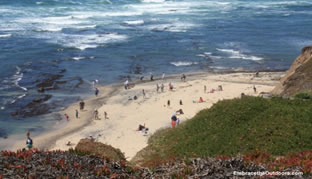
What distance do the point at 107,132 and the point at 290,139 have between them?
586 inches

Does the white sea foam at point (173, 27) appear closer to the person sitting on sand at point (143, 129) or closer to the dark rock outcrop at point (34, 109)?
the dark rock outcrop at point (34, 109)

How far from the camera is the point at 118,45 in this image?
58.1 meters

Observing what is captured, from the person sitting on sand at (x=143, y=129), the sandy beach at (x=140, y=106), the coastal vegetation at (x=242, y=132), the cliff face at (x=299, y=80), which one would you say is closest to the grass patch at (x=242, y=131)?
the coastal vegetation at (x=242, y=132)

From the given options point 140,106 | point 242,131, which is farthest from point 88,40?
point 242,131

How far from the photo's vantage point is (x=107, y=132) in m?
28.0

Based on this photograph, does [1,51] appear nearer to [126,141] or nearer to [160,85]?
[160,85]

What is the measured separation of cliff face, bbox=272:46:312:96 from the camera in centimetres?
2678

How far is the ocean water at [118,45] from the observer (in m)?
39.4

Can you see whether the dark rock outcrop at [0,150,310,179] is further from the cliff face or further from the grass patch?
the cliff face

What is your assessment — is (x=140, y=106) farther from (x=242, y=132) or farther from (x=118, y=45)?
(x=118, y=45)

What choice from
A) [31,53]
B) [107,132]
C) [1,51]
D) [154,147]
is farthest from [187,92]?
[1,51]

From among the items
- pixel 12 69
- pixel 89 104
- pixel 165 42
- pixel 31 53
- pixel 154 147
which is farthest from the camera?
pixel 165 42

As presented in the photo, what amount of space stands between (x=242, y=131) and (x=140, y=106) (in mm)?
17173

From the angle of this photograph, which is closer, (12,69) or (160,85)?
(160,85)
